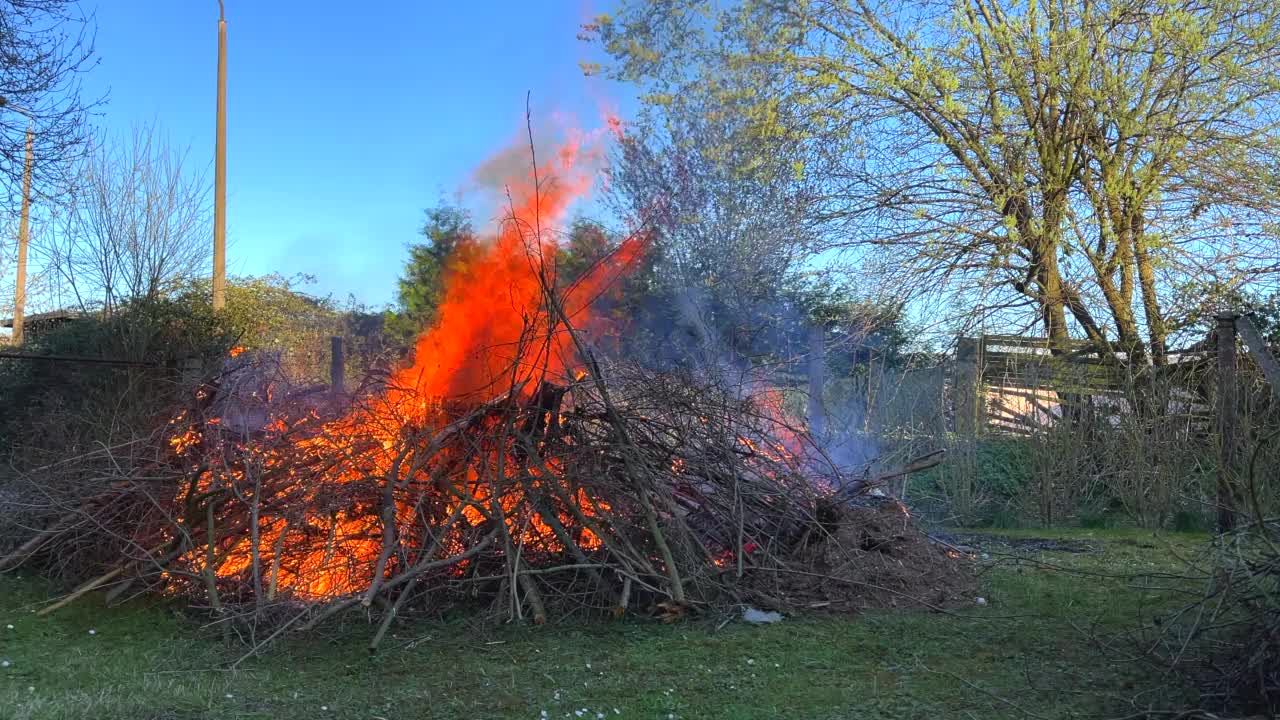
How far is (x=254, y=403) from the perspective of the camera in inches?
240

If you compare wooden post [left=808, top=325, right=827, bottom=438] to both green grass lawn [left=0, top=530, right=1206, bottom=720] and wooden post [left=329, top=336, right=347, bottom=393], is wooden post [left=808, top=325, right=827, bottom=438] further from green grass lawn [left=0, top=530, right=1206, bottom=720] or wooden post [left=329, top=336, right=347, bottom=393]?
wooden post [left=329, top=336, right=347, bottom=393]

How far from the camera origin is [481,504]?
534cm

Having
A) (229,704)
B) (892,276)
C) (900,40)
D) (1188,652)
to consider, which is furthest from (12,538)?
(900,40)

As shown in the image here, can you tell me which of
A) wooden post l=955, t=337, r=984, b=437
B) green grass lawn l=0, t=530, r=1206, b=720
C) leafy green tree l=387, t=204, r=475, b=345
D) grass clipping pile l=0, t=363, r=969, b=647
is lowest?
green grass lawn l=0, t=530, r=1206, b=720

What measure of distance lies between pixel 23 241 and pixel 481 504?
13436 millimetres

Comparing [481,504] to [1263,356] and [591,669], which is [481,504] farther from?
[1263,356]

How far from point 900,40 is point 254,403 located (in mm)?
9093

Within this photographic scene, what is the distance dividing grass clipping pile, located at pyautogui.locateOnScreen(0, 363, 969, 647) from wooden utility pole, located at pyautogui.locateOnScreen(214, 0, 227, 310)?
710 centimetres

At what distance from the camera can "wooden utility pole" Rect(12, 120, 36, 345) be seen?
385 inches

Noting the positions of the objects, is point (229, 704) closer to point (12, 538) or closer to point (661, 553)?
point (661, 553)

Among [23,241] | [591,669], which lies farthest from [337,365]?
[23,241]

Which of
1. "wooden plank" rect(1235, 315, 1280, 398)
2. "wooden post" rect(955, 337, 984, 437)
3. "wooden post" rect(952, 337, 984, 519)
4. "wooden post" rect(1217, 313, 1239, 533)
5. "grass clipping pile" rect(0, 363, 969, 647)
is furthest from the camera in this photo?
"wooden post" rect(955, 337, 984, 437)

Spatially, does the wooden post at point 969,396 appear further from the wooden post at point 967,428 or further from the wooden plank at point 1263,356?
the wooden plank at point 1263,356

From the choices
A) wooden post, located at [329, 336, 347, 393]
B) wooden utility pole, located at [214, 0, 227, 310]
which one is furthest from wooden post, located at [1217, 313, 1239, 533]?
wooden utility pole, located at [214, 0, 227, 310]
